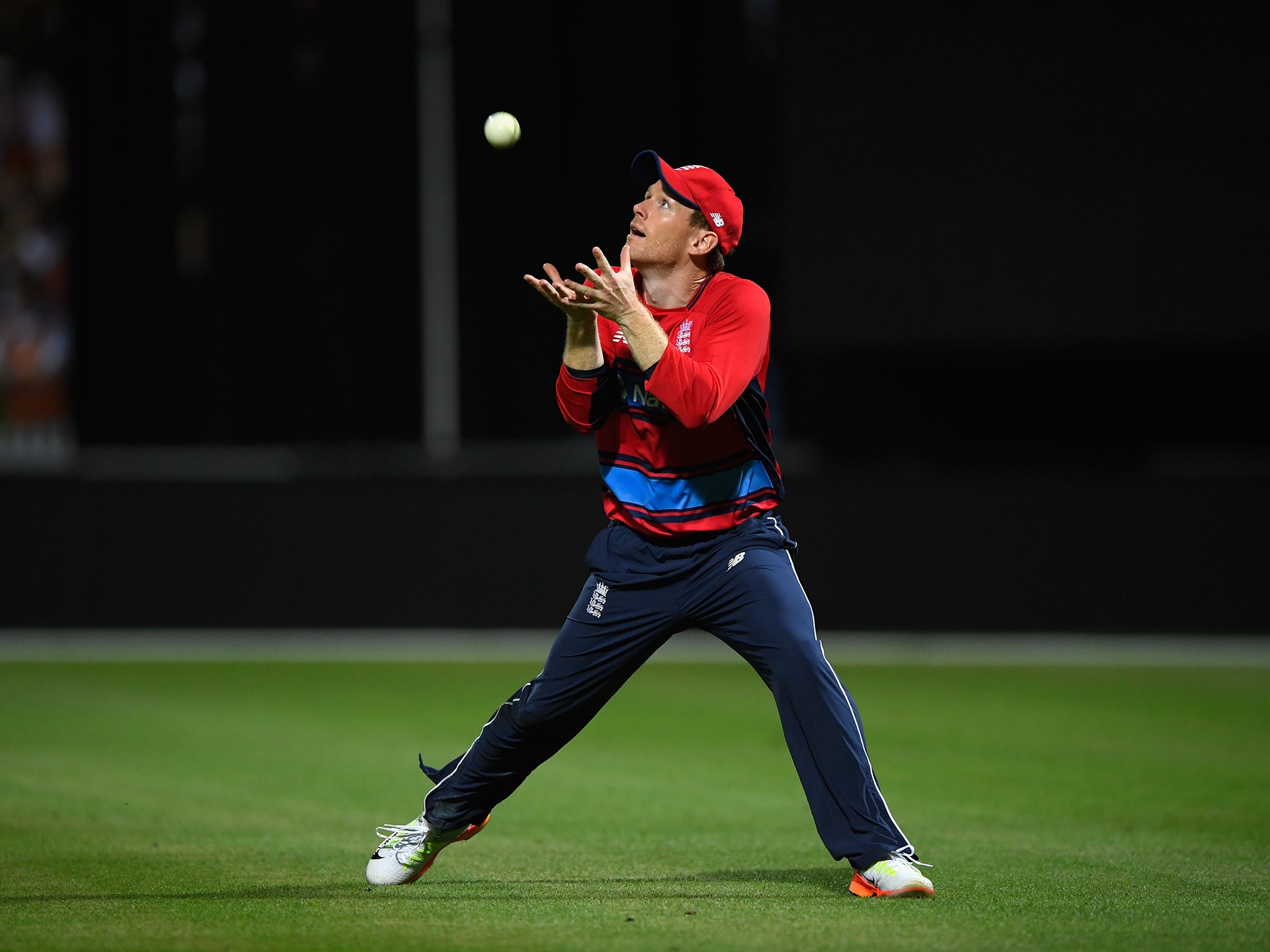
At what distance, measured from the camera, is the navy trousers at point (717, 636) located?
4785mm

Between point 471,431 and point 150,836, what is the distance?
7.81 meters

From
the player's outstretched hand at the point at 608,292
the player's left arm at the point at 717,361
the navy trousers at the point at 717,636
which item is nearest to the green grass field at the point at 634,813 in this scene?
the navy trousers at the point at 717,636

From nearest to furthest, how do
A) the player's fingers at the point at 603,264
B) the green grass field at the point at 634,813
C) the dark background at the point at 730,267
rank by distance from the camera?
the green grass field at the point at 634,813 → the player's fingers at the point at 603,264 → the dark background at the point at 730,267

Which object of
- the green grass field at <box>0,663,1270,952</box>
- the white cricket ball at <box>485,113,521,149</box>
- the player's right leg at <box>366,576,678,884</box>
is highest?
the white cricket ball at <box>485,113,521,149</box>

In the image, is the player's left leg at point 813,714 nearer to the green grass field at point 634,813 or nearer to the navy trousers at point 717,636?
the navy trousers at point 717,636

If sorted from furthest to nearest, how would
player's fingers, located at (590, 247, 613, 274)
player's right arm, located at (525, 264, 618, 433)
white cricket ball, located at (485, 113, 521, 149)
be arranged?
white cricket ball, located at (485, 113, 521, 149), player's right arm, located at (525, 264, 618, 433), player's fingers, located at (590, 247, 613, 274)

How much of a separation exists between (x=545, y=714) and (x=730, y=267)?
838cm

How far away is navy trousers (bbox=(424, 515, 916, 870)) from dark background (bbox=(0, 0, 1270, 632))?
739 centimetres

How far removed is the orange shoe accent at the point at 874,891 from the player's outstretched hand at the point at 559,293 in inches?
73.0

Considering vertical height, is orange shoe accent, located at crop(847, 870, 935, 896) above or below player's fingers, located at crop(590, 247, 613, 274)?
below

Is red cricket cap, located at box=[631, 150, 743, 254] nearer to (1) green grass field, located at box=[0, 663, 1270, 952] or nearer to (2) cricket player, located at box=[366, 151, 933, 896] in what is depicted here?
(2) cricket player, located at box=[366, 151, 933, 896]

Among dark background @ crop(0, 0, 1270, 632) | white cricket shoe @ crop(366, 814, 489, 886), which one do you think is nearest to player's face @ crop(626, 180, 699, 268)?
white cricket shoe @ crop(366, 814, 489, 886)

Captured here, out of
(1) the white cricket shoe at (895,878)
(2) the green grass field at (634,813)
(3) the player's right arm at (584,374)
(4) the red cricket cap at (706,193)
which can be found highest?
(4) the red cricket cap at (706,193)

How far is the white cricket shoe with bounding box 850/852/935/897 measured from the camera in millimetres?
4746
